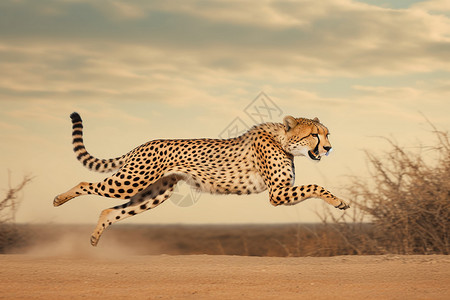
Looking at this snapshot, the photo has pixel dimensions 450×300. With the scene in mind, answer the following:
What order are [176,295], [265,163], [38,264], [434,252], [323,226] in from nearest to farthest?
[176,295] < [38,264] < [265,163] < [434,252] < [323,226]

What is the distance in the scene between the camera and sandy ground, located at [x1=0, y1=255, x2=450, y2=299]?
519cm

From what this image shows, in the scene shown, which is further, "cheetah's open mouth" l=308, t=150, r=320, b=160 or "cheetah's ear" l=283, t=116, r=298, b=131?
"cheetah's ear" l=283, t=116, r=298, b=131

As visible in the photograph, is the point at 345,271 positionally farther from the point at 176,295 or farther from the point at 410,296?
the point at 176,295

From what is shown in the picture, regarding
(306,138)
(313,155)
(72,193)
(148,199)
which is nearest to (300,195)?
(313,155)

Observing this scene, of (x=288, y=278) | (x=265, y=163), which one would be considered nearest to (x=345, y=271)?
(x=288, y=278)

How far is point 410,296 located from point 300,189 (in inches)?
82.2

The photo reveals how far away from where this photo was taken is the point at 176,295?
5098mm

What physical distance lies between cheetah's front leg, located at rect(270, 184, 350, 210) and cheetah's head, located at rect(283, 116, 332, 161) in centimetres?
50

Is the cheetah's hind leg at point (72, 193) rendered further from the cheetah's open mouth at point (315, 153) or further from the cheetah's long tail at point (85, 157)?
the cheetah's open mouth at point (315, 153)

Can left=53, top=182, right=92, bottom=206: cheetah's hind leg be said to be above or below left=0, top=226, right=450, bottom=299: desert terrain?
above

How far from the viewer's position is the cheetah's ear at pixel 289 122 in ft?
24.2

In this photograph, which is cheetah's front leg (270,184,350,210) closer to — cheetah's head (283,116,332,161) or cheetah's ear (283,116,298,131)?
cheetah's head (283,116,332,161)

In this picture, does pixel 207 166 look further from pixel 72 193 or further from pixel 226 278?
pixel 226 278

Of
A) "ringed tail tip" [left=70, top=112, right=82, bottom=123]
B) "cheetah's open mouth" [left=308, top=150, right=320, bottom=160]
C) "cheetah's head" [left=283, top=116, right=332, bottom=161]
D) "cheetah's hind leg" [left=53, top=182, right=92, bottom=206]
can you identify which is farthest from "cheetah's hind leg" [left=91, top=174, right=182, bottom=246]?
"cheetah's open mouth" [left=308, top=150, right=320, bottom=160]
